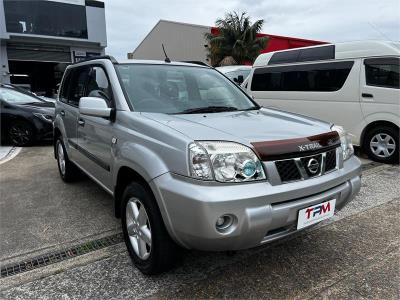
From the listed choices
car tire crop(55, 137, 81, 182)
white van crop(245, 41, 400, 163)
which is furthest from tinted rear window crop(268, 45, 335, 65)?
car tire crop(55, 137, 81, 182)

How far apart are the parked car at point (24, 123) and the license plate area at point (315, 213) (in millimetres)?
7200

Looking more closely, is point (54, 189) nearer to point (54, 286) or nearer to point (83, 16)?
point (54, 286)

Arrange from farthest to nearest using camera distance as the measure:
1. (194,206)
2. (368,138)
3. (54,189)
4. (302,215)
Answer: (368,138) < (54,189) < (302,215) < (194,206)

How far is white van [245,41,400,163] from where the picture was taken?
5973 mm

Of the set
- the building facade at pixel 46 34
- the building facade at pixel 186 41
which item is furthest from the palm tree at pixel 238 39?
the building facade at pixel 46 34

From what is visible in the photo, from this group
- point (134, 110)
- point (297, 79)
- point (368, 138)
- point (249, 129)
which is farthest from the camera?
point (297, 79)

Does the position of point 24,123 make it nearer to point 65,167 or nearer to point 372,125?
point 65,167

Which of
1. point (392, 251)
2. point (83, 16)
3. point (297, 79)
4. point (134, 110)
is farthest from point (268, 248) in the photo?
point (83, 16)

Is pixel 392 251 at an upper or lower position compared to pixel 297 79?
lower

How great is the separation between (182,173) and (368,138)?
16.9 ft

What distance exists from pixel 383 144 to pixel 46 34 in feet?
58.3

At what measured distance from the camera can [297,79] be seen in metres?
7.26

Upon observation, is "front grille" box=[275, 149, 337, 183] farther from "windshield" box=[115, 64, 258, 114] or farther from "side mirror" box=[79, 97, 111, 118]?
"side mirror" box=[79, 97, 111, 118]

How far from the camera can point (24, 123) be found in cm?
818
